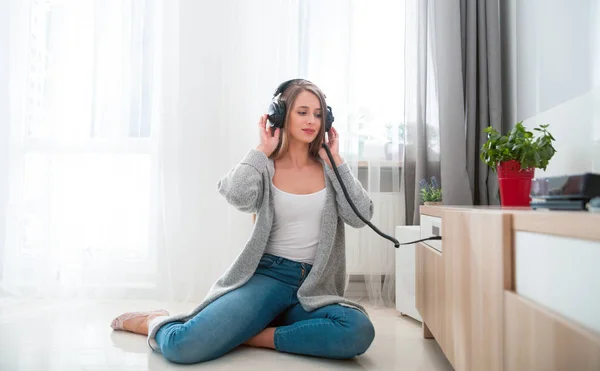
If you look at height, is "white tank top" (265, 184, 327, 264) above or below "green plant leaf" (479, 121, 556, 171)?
below

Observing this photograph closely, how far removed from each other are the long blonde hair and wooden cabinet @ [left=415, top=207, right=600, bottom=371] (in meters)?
0.56

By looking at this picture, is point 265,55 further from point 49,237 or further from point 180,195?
point 49,237

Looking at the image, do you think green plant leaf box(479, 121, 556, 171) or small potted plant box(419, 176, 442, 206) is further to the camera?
small potted plant box(419, 176, 442, 206)

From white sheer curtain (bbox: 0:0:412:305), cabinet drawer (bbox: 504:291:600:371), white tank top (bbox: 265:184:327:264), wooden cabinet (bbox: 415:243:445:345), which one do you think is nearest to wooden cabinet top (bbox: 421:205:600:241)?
cabinet drawer (bbox: 504:291:600:371)

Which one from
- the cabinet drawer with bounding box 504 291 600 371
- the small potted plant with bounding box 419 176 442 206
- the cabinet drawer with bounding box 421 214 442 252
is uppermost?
the small potted plant with bounding box 419 176 442 206

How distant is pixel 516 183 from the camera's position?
4.78ft

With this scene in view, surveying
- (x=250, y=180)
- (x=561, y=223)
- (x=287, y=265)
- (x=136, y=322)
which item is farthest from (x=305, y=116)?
(x=561, y=223)

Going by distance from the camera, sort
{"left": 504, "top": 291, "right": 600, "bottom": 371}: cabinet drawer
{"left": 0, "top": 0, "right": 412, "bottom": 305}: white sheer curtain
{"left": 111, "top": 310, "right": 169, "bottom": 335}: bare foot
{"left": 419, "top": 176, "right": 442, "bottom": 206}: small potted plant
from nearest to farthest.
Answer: {"left": 504, "top": 291, "right": 600, "bottom": 371}: cabinet drawer
{"left": 111, "top": 310, "right": 169, "bottom": 335}: bare foot
{"left": 419, "top": 176, "right": 442, "bottom": 206}: small potted plant
{"left": 0, "top": 0, "right": 412, "bottom": 305}: white sheer curtain

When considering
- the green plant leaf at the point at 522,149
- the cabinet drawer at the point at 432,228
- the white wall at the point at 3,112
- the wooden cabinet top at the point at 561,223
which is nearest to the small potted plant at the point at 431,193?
the cabinet drawer at the point at 432,228

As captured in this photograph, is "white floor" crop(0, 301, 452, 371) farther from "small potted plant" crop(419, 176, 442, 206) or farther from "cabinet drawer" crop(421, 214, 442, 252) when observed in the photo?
"small potted plant" crop(419, 176, 442, 206)

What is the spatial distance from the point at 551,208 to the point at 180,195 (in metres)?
2.00

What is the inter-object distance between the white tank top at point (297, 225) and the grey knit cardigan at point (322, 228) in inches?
1.2

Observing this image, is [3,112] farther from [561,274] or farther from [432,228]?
[561,274]

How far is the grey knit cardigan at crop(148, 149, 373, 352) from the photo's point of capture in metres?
1.60
